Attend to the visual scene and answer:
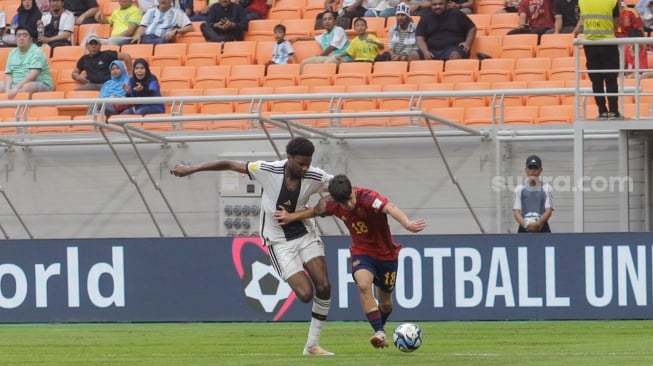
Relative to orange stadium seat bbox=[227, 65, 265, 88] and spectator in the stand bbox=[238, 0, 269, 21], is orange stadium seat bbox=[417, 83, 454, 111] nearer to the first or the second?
orange stadium seat bbox=[227, 65, 265, 88]

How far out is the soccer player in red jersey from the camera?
1268 centimetres

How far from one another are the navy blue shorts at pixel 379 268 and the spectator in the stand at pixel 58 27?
13101 mm

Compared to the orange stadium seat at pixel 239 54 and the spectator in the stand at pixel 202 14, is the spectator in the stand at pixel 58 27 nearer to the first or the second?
the spectator in the stand at pixel 202 14

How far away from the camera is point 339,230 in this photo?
18.9 metres

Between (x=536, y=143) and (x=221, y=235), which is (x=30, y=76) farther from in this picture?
(x=536, y=143)

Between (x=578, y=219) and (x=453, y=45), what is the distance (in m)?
4.63

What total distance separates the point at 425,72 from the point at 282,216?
8475 mm

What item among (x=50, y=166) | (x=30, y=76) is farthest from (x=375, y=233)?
(x=30, y=76)

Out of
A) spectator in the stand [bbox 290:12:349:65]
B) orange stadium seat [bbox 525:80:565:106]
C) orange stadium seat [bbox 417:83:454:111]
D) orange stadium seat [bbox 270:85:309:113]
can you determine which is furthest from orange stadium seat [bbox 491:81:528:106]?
spectator in the stand [bbox 290:12:349:65]

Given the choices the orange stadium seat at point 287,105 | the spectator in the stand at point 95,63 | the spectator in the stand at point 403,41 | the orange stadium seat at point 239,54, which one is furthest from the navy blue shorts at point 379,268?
the spectator in the stand at point 95,63

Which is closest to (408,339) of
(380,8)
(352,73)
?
(352,73)

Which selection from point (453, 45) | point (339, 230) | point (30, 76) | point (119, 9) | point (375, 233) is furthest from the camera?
point (119, 9)

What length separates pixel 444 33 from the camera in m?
21.6

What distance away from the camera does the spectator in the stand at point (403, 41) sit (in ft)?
71.3
